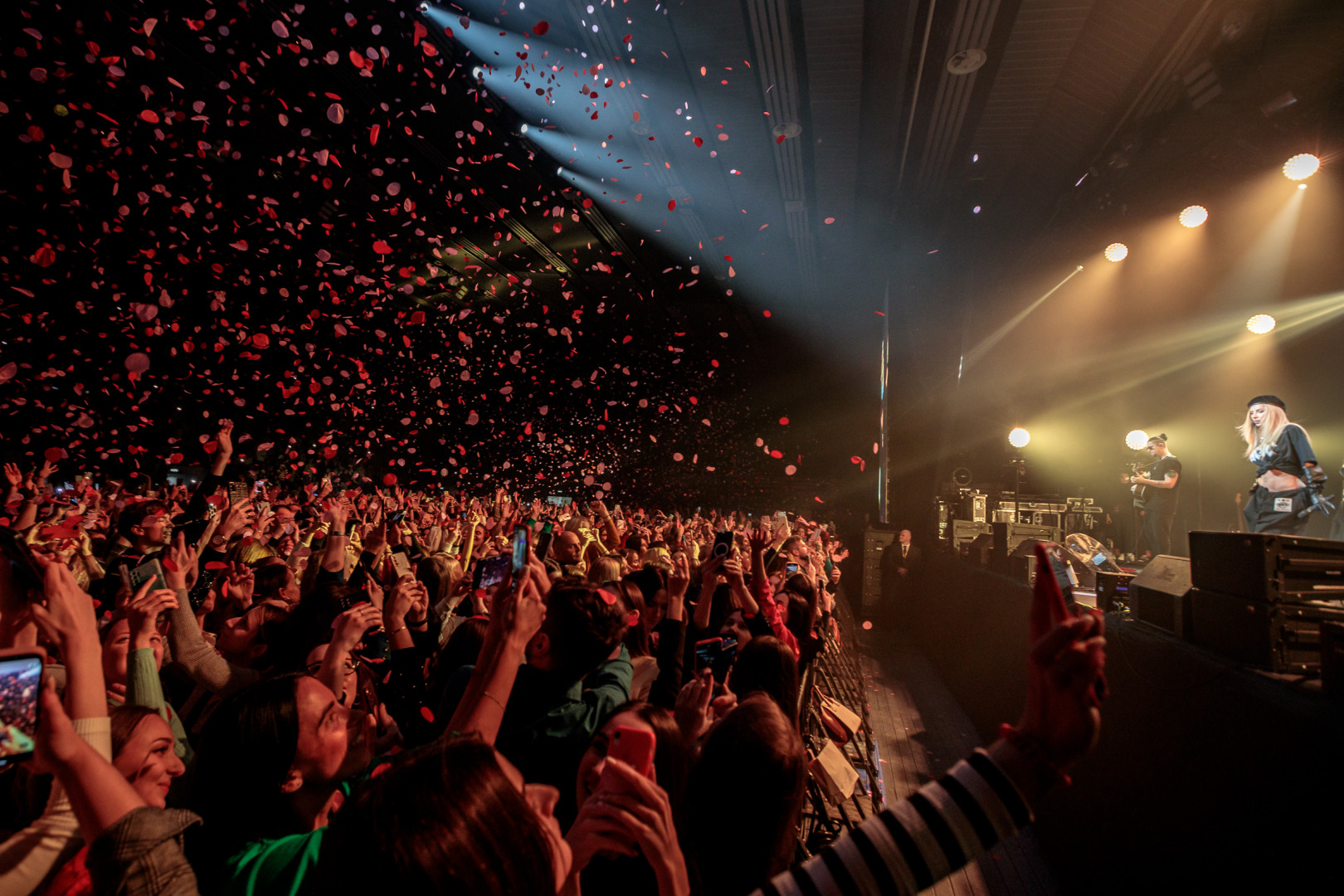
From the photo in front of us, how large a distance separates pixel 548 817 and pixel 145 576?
1.69m

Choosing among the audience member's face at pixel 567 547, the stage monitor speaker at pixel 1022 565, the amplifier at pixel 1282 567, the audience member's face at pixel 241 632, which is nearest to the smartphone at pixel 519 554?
the audience member's face at pixel 241 632

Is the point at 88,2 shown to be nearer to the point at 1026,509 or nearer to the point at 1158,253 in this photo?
the point at 1158,253

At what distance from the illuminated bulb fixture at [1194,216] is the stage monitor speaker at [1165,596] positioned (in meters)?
5.86

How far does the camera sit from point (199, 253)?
21.3 feet

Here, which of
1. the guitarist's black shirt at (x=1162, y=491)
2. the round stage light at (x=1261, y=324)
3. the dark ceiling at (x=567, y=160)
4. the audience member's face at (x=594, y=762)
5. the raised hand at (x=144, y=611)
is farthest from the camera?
the round stage light at (x=1261, y=324)

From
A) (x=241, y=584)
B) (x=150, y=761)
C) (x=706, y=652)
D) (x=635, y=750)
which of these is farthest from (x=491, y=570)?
(x=241, y=584)

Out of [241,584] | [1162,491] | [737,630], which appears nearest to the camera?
[737,630]

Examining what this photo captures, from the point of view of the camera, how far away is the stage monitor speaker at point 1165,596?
112 inches

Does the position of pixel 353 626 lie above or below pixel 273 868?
above

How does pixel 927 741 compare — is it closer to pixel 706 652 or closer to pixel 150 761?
pixel 706 652

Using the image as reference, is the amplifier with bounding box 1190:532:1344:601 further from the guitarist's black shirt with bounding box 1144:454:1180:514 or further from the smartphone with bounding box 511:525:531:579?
the guitarist's black shirt with bounding box 1144:454:1180:514

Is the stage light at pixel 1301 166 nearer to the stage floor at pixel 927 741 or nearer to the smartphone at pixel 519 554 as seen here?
the stage floor at pixel 927 741

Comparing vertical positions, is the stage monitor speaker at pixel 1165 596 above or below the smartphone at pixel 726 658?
above

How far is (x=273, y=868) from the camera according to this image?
1077 millimetres
